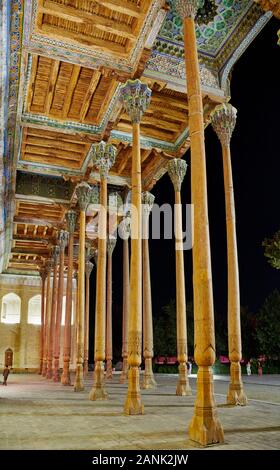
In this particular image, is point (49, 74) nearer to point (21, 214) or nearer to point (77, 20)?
point (77, 20)

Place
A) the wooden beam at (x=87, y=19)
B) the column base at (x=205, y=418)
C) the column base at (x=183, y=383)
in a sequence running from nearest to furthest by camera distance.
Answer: the column base at (x=205, y=418)
the wooden beam at (x=87, y=19)
the column base at (x=183, y=383)

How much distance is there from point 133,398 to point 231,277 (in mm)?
3495

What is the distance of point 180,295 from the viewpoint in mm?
12391

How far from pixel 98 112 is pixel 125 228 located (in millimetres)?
7302

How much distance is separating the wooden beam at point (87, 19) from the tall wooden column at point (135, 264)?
111cm

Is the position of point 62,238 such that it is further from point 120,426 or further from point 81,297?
point 120,426

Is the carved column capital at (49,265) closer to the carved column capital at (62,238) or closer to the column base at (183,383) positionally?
the carved column capital at (62,238)

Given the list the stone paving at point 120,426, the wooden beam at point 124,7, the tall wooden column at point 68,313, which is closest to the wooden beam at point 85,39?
the wooden beam at point 124,7

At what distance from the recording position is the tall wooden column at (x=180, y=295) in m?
11.7

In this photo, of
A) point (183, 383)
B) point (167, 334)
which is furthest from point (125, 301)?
point (167, 334)

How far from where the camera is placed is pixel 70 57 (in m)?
9.95

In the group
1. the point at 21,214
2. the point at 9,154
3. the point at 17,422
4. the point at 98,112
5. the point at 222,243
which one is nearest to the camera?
the point at 17,422

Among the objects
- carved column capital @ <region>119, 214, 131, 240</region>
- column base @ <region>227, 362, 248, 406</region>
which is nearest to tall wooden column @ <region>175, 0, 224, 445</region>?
column base @ <region>227, 362, 248, 406</region>

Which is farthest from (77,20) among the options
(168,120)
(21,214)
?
(21,214)
